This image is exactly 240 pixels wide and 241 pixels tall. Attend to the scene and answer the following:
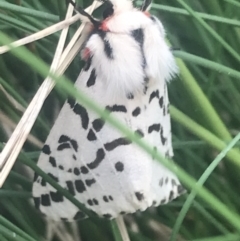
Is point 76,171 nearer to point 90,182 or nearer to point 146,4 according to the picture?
point 90,182

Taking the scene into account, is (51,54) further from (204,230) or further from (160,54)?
(204,230)

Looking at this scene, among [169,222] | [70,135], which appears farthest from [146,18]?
[169,222]

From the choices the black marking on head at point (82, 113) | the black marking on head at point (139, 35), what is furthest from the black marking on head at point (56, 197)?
the black marking on head at point (139, 35)

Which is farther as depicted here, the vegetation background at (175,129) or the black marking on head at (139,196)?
the vegetation background at (175,129)

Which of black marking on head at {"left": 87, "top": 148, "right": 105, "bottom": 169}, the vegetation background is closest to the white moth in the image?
black marking on head at {"left": 87, "top": 148, "right": 105, "bottom": 169}

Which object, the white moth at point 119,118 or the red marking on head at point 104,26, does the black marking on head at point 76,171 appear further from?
the red marking on head at point 104,26

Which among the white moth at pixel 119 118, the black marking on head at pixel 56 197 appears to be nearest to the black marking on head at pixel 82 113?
the white moth at pixel 119 118

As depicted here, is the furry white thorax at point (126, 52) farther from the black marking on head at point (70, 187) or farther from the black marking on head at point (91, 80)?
the black marking on head at point (70, 187)

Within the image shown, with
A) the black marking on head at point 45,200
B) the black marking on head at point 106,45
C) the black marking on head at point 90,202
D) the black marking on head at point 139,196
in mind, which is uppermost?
the black marking on head at point 106,45

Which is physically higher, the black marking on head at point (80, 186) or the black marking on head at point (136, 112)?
the black marking on head at point (136, 112)
